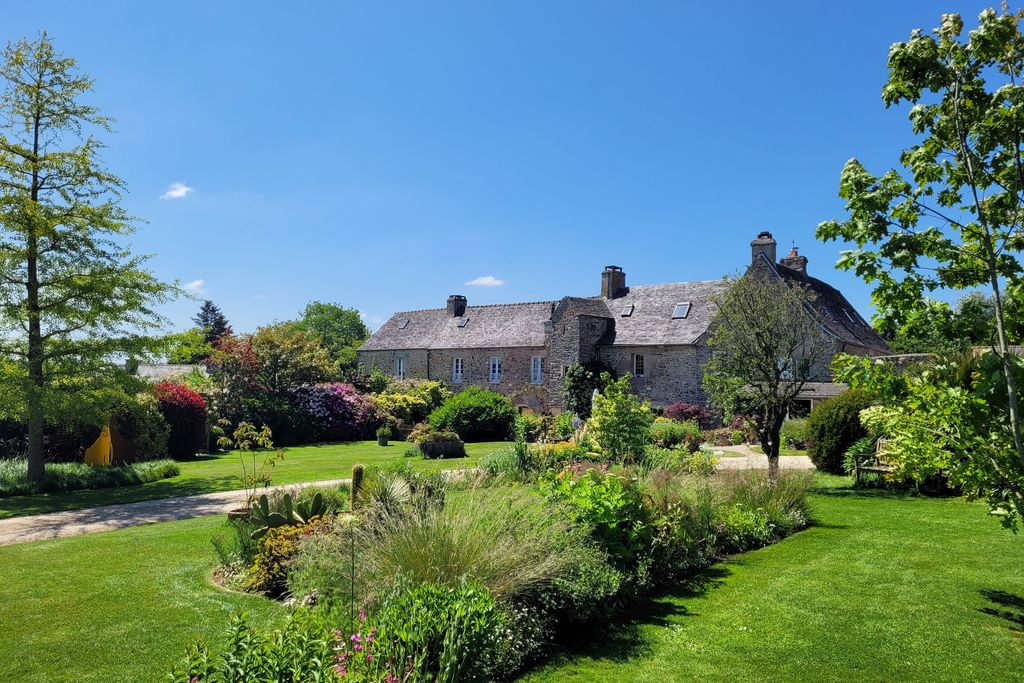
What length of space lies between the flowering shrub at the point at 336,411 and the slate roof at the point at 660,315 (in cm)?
1211

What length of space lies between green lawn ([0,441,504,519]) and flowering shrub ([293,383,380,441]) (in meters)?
3.07

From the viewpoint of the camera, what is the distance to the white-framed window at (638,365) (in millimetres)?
31297

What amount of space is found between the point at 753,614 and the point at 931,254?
3.80 meters

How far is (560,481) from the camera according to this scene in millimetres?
7742

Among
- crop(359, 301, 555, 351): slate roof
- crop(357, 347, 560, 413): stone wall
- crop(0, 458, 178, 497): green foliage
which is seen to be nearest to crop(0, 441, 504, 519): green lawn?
crop(0, 458, 178, 497): green foliage

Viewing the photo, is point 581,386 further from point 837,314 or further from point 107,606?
point 107,606

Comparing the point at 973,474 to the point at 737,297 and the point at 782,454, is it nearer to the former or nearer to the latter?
the point at 737,297

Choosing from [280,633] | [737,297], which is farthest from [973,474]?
[737,297]

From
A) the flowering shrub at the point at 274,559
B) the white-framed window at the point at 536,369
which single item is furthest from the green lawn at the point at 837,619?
the white-framed window at the point at 536,369

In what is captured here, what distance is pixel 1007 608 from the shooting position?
→ 261 inches

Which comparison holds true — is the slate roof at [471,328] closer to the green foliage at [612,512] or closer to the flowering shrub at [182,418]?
the flowering shrub at [182,418]

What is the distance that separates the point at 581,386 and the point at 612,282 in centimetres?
684

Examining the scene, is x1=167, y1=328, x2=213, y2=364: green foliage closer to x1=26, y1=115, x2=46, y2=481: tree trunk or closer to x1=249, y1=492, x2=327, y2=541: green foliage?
x1=26, y1=115, x2=46, y2=481: tree trunk

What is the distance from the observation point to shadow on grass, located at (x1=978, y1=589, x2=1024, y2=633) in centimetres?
625
